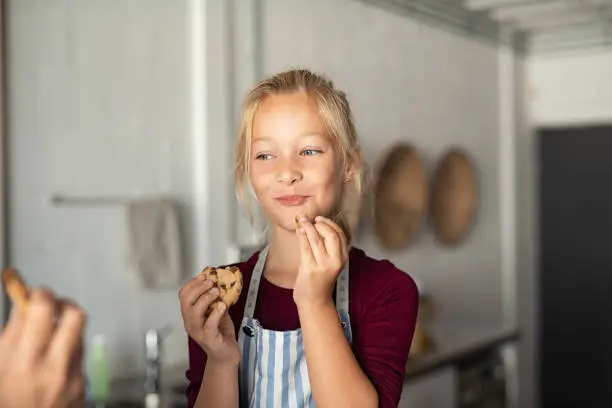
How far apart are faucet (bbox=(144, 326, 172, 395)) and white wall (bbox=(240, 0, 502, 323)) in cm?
87

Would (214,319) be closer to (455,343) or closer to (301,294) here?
(301,294)

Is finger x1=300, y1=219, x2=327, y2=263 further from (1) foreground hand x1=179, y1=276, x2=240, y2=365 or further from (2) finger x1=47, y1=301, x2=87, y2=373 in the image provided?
(2) finger x1=47, y1=301, x2=87, y2=373

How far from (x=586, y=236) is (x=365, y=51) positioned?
1.67m

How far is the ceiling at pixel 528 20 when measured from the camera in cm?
288

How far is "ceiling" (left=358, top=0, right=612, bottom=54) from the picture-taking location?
2879mm

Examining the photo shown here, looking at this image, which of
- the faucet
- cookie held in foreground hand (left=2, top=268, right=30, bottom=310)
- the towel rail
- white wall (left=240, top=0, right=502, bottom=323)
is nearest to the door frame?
the towel rail

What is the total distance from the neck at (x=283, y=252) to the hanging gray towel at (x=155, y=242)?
3.85 feet

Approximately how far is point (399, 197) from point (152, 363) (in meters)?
1.38

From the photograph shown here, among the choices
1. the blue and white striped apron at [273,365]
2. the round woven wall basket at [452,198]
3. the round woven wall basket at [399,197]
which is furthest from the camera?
the round woven wall basket at [452,198]

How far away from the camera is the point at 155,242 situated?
6.41ft

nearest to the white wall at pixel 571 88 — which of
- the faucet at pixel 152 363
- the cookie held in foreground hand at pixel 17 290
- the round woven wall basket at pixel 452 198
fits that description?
the round woven wall basket at pixel 452 198

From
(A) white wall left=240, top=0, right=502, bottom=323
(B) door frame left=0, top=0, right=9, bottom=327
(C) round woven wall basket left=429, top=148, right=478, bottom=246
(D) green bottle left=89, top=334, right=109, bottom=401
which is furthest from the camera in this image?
(C) round woven wall basket left=429, top=148, right=478, bottom=246

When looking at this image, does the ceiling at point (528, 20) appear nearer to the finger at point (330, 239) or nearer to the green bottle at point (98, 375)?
the green bottle at point (98, 375)

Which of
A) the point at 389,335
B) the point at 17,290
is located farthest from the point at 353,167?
the point at 17,290
